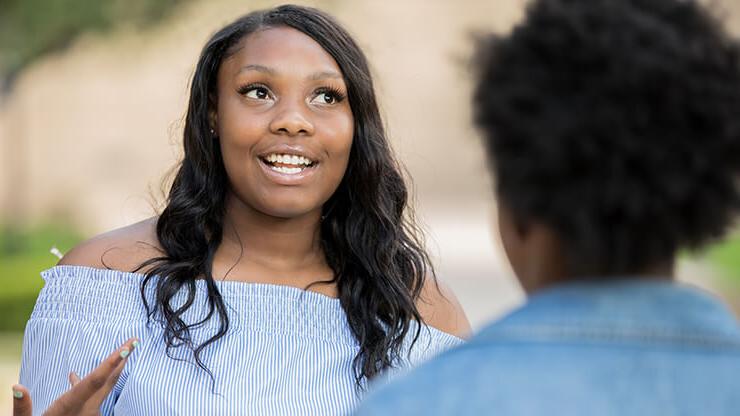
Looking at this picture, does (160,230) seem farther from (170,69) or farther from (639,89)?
(170,69)

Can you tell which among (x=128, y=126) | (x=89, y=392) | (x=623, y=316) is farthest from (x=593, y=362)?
(x=128, y=126)

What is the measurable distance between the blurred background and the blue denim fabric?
5422 millimetres

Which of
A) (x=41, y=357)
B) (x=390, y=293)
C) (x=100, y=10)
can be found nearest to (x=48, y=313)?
(x=41, y=357)

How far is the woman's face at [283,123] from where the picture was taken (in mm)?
2908

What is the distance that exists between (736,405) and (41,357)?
1.93m

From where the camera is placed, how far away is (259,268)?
306 cm

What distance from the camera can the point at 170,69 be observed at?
19234 mm

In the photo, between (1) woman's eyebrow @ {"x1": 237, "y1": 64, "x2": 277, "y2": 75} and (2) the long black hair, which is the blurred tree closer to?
(2) the long black hair

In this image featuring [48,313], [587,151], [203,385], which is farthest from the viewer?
[48,313]

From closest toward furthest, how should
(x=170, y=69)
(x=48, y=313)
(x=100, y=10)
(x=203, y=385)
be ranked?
1. (x=203, y=385)
2. (x=48, y=313)
3. (x=100, y=10)
4. (x=170, y=69)

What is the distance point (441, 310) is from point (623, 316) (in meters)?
1.81

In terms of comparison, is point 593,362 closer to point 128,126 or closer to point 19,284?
point 19,284

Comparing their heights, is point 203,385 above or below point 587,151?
below

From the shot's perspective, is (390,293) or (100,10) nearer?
(390,293)
